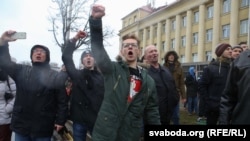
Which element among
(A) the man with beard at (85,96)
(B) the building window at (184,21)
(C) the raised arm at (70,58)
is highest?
(B) the building window at (184,21)

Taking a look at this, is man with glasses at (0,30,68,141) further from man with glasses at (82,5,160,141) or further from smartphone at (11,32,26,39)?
man with glasses at (82,5,160,141)

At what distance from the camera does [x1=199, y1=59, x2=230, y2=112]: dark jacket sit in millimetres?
5262

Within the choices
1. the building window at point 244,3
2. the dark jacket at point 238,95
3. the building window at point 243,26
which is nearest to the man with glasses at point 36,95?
the dark jacket at point 238,95

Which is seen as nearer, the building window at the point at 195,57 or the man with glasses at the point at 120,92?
the man with glasses at the point at 120,92

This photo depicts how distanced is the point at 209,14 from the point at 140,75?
136 feet

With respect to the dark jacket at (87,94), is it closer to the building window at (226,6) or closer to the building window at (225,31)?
the building window at (225,31)

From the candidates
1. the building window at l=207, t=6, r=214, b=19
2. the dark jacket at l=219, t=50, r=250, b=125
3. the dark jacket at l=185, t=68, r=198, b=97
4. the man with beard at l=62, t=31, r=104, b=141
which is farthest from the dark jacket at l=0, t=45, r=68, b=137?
the building window at l=207, t=6, r=214, b=19

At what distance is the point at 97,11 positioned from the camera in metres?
2.99

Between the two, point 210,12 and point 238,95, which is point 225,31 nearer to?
point 210,12

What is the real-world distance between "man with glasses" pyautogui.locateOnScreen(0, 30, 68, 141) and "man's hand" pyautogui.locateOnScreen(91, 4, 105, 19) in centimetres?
130

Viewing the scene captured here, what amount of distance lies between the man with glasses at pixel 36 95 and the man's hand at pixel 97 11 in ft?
4.27

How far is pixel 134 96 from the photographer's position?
3.17 meters

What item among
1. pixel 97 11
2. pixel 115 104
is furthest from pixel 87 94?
pixel 97 11

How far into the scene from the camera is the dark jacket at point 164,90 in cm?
517
